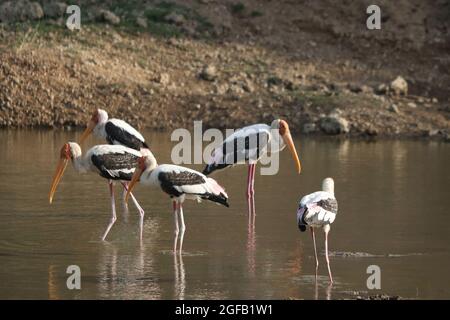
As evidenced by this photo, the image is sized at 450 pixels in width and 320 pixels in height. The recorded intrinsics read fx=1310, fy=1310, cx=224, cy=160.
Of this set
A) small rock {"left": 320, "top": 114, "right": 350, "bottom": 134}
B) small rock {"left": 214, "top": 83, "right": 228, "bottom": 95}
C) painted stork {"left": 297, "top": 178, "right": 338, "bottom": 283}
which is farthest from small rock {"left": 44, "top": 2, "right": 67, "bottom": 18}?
painted stork {"left": 297, "top": 178, "right": 338, "bottom": 283}

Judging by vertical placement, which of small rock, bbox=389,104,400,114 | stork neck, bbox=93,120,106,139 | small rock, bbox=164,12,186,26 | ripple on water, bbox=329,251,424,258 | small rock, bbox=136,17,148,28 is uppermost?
small rock, bbox=164,12,186,26

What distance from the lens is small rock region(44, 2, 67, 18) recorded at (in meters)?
23.9

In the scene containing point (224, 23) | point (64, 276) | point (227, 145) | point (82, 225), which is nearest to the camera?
point (64, 276)

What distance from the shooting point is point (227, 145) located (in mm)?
14477

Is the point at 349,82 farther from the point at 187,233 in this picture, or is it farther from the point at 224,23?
the point at 187,233

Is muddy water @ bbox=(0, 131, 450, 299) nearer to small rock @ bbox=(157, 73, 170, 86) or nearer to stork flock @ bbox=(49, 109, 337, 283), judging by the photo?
stork flock @ bbox=(49, 109, 337, 283)

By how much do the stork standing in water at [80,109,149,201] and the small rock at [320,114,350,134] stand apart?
6.36 m

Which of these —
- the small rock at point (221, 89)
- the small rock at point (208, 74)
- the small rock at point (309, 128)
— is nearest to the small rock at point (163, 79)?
the small rock at point (208, 74)

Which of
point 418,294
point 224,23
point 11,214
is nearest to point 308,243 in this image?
point 418,294

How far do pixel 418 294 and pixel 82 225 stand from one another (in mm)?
4113

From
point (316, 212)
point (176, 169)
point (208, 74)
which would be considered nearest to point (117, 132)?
point (176, 169)

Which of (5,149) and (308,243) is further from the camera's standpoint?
(5,149)

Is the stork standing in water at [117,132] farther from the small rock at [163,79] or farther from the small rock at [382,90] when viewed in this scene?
the small rock at [382,90]

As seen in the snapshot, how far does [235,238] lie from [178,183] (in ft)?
3.43
